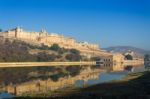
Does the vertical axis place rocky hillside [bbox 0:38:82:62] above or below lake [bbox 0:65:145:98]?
above

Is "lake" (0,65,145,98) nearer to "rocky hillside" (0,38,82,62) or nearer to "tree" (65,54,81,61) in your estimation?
"rocky hillside" (0,38,82,62)

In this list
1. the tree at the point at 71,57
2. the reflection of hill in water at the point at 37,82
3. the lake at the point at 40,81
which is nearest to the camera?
the lake at the point at 40,81

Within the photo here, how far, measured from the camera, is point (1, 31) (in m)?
179

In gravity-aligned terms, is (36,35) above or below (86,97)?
above

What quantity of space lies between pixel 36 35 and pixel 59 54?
64638mm

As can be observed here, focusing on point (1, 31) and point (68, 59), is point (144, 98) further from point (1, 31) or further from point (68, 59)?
point (1, 31)

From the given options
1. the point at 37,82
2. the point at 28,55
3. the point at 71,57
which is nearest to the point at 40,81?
the point at 37,82

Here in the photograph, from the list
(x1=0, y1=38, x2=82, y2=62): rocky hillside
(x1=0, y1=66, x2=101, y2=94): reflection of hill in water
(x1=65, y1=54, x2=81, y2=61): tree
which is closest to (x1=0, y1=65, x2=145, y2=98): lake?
(x1=0, y1=66, x2=101, y2=94): reflection of hill in water

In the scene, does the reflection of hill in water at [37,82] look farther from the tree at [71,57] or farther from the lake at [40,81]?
the tree at [71,57]

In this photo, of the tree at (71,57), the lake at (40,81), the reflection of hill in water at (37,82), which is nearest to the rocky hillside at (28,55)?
the tree at (71,57)

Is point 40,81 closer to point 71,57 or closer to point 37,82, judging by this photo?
point 37,82

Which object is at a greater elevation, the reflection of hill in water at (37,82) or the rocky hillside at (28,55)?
the rocky hillside at (28,55)

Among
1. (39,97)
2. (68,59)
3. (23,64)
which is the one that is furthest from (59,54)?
(39,97)

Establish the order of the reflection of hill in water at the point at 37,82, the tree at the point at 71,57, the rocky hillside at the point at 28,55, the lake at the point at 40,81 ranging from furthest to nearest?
the tree at the point at 71,57 → the rocky hillside at the point at 28,55 → the reflection of hill in water at the point at 37,82 → the lake at the point at 40,81
